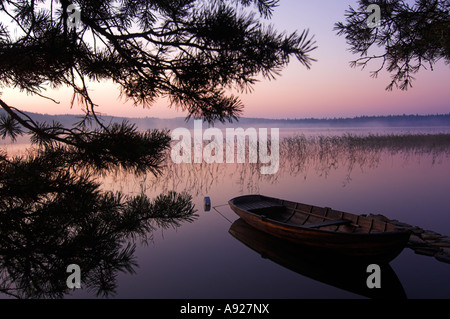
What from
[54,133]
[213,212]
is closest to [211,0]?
[54,133]

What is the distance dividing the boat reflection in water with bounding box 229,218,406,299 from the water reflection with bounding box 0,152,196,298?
3416mm

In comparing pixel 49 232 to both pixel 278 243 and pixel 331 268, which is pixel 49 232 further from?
pixel 278 243

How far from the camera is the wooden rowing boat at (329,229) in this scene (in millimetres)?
4329

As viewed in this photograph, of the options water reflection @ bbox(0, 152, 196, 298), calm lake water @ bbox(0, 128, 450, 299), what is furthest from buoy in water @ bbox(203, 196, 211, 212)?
water reflection @ bbox(0, 152, 196, 298)

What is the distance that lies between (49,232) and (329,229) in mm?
5047

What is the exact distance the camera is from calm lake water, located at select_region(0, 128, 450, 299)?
4652 millimetres

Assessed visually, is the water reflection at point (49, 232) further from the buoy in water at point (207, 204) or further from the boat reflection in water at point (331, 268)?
the buoy in water at point (207, 204)

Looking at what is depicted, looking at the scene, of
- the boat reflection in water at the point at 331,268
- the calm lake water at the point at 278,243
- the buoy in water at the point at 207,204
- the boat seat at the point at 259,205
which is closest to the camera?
the boat reflection in water at the point at 331,268

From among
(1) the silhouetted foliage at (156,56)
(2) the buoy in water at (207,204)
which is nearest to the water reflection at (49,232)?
(1) the silhouetted foliage at (156,56)

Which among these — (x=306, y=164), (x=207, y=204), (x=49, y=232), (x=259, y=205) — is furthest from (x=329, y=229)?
(x=306, y=164)

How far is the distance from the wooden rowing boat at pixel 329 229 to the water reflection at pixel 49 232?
329cm

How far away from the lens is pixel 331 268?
195 inches
